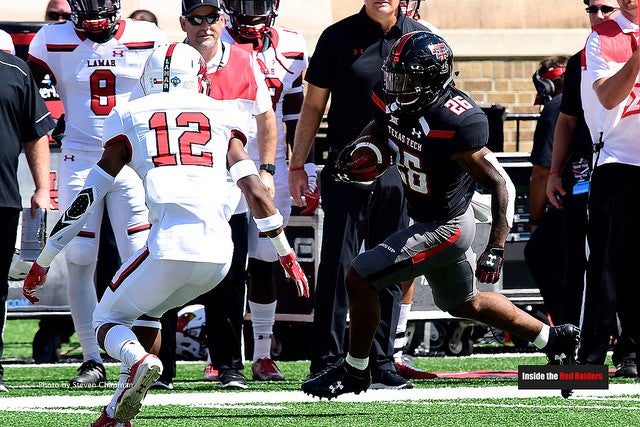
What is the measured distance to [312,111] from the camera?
7461 mm

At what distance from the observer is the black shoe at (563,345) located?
21.4 ft

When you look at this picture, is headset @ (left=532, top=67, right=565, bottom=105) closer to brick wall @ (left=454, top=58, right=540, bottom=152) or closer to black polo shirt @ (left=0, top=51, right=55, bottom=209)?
black polo shirt @ (left=0, top=51, right=55, bottom=209)

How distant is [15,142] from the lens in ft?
25.0

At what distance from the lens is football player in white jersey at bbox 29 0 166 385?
775 cm

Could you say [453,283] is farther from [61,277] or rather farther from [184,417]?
[61,277]

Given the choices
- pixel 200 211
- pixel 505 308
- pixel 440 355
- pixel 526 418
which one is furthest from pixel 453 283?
pixel 440 355

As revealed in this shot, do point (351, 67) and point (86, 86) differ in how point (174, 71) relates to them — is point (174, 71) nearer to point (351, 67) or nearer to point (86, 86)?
point (351, 67)

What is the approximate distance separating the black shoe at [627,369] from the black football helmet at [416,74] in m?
2.41

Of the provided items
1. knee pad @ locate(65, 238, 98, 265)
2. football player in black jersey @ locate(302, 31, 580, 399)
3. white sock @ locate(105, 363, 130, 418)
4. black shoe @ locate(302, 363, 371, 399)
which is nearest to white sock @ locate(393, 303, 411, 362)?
black shoe @ locate(302, 363, 371, 399)

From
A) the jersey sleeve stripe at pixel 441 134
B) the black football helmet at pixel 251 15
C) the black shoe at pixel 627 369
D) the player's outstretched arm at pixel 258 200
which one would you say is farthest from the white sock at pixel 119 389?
the black shoe at pixel 627 369

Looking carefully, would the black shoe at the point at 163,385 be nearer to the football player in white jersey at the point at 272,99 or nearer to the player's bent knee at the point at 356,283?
the football player in white jersey at the point at 272,99

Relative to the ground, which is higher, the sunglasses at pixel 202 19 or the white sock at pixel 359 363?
the sunglasses at pixel 202 19

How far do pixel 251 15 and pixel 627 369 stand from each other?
279 centimetres

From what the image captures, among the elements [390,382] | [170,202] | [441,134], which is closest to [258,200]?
[170,202]
